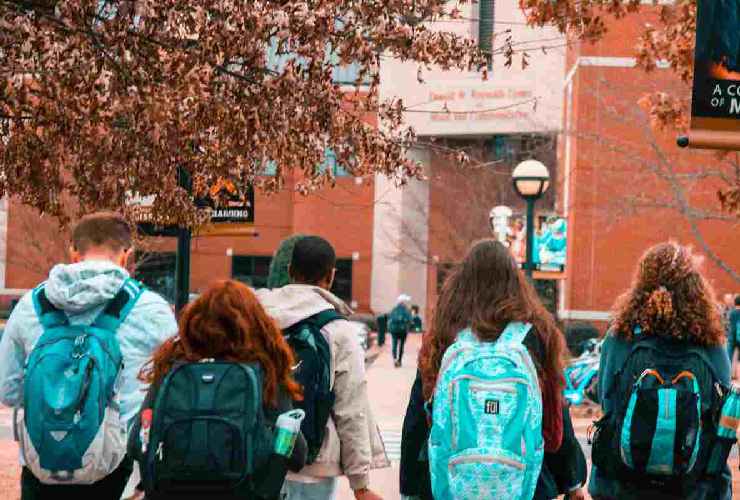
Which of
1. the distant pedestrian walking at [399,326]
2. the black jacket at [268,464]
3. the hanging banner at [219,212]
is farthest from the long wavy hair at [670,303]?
the distant pedestrian walking at [399,326]

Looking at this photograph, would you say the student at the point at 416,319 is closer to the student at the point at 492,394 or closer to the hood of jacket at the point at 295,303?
the hood of jacket at the point at 295,303

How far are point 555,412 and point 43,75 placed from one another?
197 inches

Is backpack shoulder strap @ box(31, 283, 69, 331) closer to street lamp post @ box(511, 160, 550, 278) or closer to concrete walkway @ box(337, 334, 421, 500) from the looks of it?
concrete walkway @ box(337, 334, 421, 500)

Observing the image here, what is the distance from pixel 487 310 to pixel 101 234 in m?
1.75

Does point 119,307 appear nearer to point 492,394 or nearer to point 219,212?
point 492,394

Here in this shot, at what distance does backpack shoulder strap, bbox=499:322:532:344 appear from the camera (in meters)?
4.86

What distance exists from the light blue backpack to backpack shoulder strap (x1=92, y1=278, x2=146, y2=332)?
1360mm

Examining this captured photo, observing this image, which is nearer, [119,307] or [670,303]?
[119,307]

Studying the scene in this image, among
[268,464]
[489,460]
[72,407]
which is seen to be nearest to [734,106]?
[489,460]

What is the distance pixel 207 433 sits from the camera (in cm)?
442

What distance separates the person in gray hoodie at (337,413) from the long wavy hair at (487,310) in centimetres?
37

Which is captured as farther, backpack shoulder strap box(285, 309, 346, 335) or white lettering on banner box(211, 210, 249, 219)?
white lettering on banner box(211, 210, 249, 219)

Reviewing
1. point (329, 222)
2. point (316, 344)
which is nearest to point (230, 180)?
point (316, 344)

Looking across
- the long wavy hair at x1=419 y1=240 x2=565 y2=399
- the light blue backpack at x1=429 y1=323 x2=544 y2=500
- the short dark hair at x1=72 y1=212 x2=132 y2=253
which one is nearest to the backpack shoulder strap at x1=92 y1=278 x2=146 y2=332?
the short dark hair at x1=72 y1=212 x2=132 y2=253
